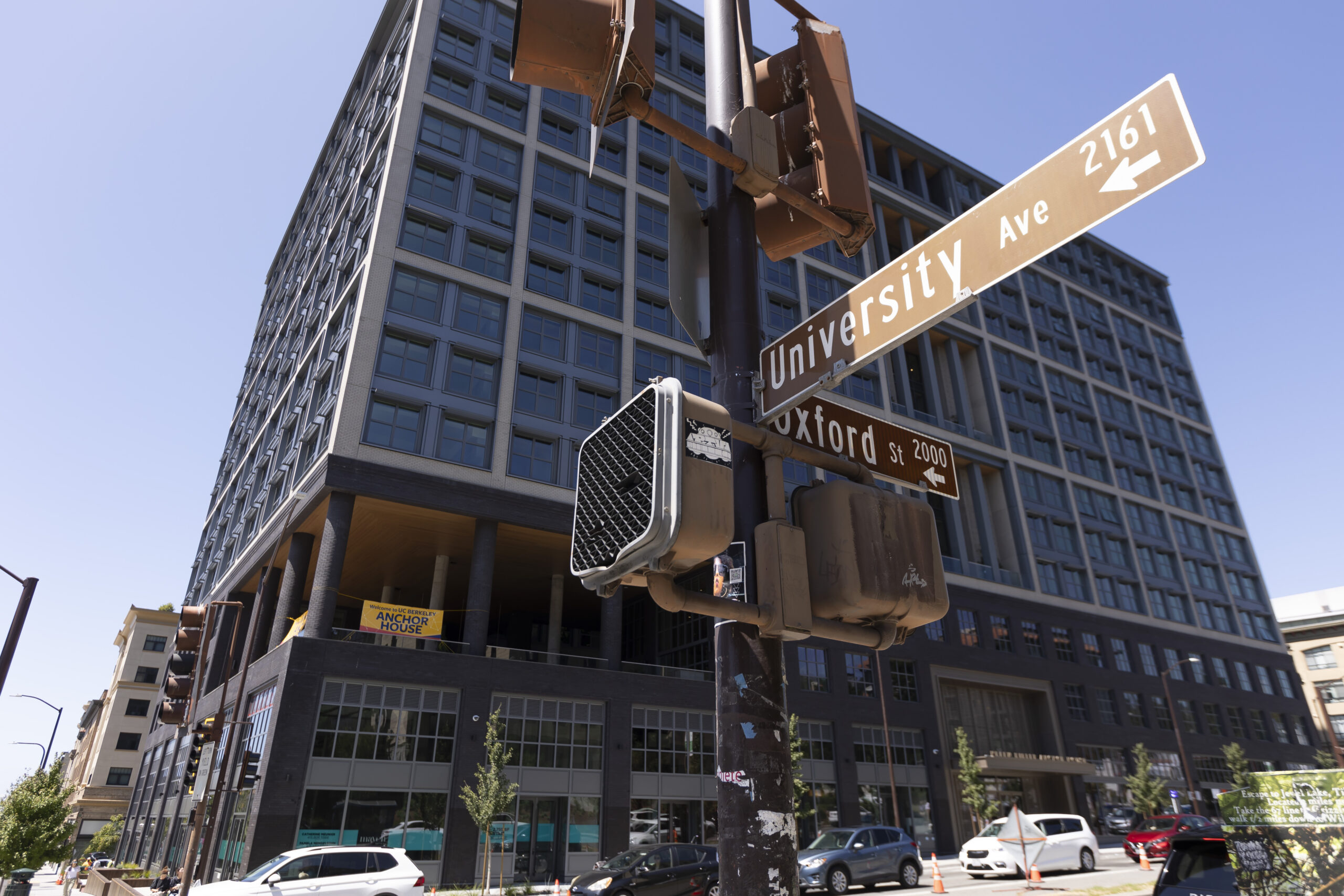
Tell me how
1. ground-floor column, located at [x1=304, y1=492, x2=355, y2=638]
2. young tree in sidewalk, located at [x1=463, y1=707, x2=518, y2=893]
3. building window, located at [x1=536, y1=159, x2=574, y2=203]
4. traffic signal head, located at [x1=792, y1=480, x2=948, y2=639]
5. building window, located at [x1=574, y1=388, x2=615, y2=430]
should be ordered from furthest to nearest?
building window, located at [x1=536, y1=159, x2=574, y2=203], building window, located at [x1=574, y1=388, x2=615, y2=430], ground-floor column, located at [x1=304, y1=492, x2=355, y2=638], young tree in sidewalk, located at [x1=463, y1=707, x2=518, y2=893], traffic signal head, located at [x1=792, y1=480, x2=948, y2=639]

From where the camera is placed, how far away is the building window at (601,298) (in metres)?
40.5

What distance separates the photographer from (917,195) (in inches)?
2440

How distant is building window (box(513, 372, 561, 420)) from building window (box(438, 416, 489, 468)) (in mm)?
2246

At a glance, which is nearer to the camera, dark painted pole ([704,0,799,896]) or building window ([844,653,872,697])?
dark painted pole ([704,0,799,896])

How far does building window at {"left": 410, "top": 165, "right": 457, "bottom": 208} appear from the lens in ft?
125

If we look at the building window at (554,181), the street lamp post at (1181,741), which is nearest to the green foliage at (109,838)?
the building window at (554,181)

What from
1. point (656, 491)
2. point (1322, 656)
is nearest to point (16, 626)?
point (656, 491)

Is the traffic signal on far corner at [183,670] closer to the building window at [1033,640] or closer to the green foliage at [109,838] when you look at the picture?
the building window at [1033,640]

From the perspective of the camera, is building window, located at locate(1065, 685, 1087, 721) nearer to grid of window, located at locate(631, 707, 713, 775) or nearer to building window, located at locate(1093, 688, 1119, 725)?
building window, located at locate(1093, 688, 1119, 725)

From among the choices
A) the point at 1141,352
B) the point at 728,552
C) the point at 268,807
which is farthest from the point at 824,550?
the point at 1141,352

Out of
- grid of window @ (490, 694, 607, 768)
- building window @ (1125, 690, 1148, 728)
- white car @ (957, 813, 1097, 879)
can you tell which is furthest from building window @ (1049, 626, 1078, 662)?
grid of window @ (490, 694, 607, 768)

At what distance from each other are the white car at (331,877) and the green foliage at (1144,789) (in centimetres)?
4434

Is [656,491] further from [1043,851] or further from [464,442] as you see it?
[464,442]

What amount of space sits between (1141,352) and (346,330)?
231ft
